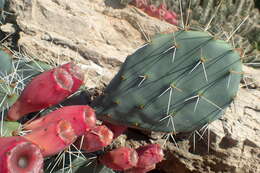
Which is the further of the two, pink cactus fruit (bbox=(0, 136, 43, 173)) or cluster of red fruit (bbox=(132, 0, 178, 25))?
cluster of red fruit (bbox=(132, 0, 178, 25))

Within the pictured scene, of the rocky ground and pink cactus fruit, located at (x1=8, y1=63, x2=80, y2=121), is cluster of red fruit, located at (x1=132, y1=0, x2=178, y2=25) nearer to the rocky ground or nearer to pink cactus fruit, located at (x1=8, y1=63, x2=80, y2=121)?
the rocky ground

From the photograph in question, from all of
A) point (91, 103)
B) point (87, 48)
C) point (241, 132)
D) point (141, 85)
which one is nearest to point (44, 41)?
point (87, 48)

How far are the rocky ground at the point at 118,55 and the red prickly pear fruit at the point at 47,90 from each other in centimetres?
87

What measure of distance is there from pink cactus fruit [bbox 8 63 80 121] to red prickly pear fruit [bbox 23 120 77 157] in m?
0.17

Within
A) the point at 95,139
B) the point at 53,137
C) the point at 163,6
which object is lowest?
the point at 163,6

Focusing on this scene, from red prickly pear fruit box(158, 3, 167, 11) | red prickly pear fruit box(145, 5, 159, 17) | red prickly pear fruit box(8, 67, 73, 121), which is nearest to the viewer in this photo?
red prickly pear fruit box(8, 67, 73, 121)

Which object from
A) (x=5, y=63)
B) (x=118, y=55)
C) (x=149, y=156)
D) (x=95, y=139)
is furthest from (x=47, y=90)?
(x=118, y=55)

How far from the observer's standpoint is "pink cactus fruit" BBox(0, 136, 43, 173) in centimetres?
119

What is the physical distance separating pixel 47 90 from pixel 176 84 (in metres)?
0.64

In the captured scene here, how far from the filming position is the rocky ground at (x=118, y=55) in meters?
2.69

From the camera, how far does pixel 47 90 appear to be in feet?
5.25

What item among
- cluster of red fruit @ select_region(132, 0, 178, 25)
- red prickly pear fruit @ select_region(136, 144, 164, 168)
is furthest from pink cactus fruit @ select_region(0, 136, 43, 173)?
cluster of red fruit @ select_region(132, 0, 178, 25)

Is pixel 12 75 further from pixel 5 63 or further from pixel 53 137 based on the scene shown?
pixel 53 137

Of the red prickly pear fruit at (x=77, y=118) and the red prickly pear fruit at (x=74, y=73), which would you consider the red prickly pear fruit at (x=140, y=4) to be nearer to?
the red prickly pear fruit at (x=74, y=73)
